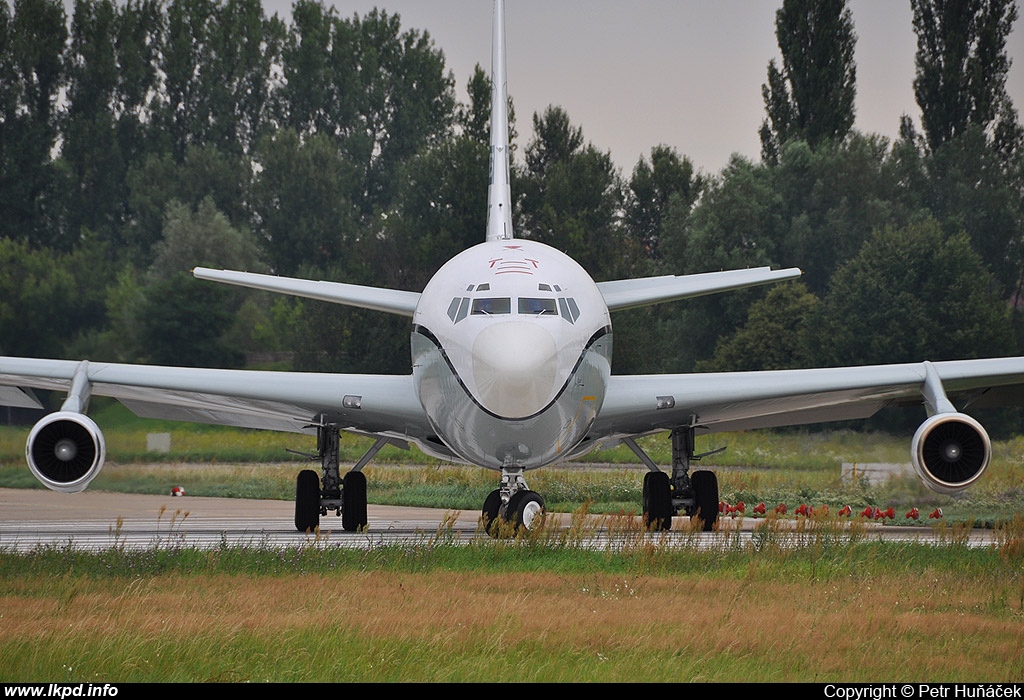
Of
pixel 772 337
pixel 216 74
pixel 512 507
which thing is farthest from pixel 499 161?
pixel 216 74

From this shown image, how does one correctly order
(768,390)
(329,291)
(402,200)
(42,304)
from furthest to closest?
(402,200), (42,304), (329,291), (768,390)

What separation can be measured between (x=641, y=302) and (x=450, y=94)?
70.4 meters

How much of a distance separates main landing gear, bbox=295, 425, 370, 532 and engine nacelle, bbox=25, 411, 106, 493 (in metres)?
3.17

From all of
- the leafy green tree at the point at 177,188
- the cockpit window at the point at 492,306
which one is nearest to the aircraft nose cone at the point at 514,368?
the cockpit window at the point at 492,306

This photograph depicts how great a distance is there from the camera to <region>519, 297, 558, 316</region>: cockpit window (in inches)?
589

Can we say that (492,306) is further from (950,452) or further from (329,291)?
(950,452)

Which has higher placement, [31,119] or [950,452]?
[31,119]

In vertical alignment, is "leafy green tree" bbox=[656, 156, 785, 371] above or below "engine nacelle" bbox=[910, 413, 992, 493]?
above

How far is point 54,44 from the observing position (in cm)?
6344

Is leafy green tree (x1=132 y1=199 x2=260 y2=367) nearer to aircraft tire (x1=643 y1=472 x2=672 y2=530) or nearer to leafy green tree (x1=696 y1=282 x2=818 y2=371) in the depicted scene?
leafy green tree (x1=696 y1=282 x2=818 y2=371)

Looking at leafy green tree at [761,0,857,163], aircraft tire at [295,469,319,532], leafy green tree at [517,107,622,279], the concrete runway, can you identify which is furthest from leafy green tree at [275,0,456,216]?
aircraft tire at [295,469,319,532]

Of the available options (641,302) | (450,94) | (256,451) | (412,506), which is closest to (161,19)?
(450,94)

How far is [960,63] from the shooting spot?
57688mm

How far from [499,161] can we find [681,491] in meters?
6.07
